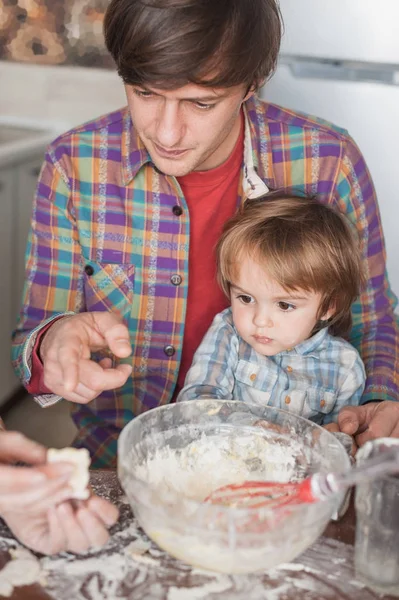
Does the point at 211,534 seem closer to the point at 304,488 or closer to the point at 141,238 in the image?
the point at 304,488

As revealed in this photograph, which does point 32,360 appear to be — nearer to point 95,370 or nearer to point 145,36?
point 95,370

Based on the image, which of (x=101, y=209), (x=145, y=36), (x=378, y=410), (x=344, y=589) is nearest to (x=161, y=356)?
(x=101, y=209)

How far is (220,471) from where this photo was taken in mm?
1182

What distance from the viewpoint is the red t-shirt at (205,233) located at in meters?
1.70

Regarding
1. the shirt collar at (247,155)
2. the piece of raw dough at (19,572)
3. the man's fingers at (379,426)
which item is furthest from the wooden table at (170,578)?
the shirt collar at (247,155)

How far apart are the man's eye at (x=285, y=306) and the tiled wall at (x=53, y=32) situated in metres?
1.92

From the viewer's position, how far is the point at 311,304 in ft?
5.12

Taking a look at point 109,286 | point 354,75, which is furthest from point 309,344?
point 354,75

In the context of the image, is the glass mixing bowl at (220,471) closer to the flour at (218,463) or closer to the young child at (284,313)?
the flour at (218,463)

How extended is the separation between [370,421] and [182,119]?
600 mm

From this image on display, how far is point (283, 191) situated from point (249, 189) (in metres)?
0.07

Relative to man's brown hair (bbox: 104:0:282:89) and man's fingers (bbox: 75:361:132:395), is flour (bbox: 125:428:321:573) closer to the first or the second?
man's fingers (bbox: 75:361:132:395)

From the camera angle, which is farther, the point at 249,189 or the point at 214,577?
the point at 249,189

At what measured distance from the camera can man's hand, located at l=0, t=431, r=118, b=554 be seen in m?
0.92
